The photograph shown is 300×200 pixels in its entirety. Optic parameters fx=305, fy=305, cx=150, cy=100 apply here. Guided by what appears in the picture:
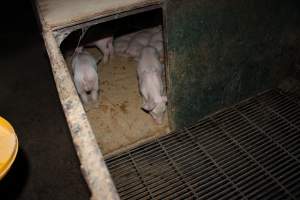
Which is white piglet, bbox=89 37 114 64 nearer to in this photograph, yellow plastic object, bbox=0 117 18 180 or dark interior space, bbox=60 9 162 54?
dark interior space, bbox=60 9 162 54

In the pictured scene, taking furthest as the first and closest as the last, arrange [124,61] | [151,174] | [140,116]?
[124,61]
[140,116]
[151,174]

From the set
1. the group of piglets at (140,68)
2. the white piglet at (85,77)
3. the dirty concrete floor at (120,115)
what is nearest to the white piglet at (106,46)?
the group of piglets at (140,68)

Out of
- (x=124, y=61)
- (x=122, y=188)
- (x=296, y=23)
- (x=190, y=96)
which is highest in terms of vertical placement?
(x=296, y=23)

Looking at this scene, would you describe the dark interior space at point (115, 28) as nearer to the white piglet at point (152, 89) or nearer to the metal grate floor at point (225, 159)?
the white piglet at point (152, 89)

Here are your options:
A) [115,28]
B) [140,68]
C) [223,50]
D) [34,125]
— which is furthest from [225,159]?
[115,28]

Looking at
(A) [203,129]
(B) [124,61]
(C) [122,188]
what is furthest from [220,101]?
(B) [124,61]

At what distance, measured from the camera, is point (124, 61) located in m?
5.17

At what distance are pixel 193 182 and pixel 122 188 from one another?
2.50 feet

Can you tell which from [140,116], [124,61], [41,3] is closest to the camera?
[41,3]

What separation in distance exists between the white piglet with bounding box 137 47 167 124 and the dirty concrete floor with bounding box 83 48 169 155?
0.22 m

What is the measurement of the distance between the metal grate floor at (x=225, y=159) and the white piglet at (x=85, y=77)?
1.08 m

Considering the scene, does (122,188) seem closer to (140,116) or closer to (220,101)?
(140,116)

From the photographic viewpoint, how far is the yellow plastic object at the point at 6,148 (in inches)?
68.9

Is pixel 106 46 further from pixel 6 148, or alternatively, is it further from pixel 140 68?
pixel 6 148
